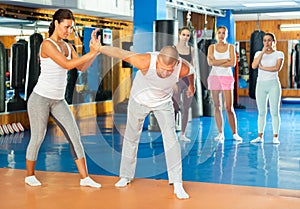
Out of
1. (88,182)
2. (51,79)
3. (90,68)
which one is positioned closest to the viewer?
(51,79)

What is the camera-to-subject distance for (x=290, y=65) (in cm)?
1494

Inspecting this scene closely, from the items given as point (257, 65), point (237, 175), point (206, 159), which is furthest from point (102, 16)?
point (237, 175)

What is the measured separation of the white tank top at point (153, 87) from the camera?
407cm

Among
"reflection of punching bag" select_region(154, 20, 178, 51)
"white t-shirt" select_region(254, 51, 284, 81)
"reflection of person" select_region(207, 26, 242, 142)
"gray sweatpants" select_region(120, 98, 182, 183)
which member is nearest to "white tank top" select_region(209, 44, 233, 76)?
"reflection of person" select_region(207, 26, 242, 142)

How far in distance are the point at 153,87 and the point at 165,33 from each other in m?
3.61

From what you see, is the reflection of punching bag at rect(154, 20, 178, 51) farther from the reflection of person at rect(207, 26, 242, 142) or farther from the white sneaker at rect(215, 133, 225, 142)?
the white sneaker at rect(215, 133, 225, 142)

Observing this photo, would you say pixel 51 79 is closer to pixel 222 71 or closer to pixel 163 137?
pixel 163 137

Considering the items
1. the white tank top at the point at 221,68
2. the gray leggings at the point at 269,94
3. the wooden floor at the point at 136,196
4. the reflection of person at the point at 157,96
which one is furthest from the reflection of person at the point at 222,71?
the reflection of person at the point at 157,96

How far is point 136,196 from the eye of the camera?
13.7 feet

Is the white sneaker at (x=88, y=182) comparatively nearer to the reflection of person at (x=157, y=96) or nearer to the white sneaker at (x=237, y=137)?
the reflection of person at (x=157, y=96)

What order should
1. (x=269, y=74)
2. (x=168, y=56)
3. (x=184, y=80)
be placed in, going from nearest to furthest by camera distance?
1. (x=168, y=56)
2. (x=269, y=74)
3. (x=184, y=80)

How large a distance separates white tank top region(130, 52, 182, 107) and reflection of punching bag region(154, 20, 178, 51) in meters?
3.35

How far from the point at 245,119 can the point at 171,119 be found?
606cm

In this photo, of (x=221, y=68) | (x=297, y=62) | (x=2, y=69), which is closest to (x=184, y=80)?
(x=221, y=68)
